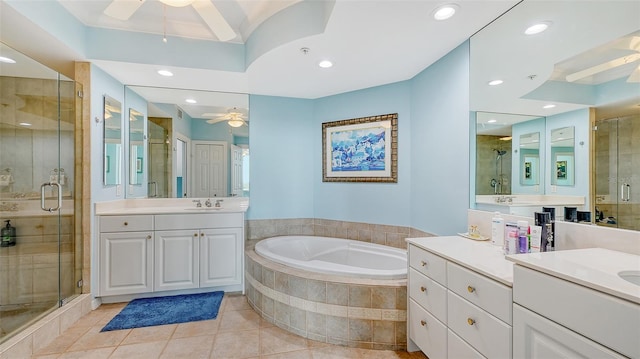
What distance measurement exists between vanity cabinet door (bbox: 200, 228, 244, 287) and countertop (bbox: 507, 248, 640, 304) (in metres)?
2.45

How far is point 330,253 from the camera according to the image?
9.83 feet

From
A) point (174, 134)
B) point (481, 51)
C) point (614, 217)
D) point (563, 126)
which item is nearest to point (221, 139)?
point (174, 134)

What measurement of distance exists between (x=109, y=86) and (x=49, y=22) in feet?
2.71

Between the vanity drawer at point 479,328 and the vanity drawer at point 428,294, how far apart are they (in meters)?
0.05

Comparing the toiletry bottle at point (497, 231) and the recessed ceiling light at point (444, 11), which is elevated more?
the recessed ceiling light at point (444, 11)

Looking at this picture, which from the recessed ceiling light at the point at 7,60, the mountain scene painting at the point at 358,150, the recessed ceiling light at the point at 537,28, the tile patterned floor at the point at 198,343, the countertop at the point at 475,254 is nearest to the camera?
the countertop at the point at 475,254

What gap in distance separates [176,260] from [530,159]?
314cm

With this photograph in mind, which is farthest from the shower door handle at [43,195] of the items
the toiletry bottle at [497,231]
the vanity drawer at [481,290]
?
the toiletry bottle at [497,231]

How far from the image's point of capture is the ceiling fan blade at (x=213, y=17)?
1.59m

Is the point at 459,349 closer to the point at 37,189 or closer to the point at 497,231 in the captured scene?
the point at 497,231

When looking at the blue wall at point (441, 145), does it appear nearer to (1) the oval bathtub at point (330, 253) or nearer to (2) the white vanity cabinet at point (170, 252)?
(1) the oval bathtub at point (330, 253)

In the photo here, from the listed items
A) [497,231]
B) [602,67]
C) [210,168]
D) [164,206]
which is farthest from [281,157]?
[602,67]

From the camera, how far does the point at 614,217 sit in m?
1.21

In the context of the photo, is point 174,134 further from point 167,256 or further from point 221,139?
point 167,256
